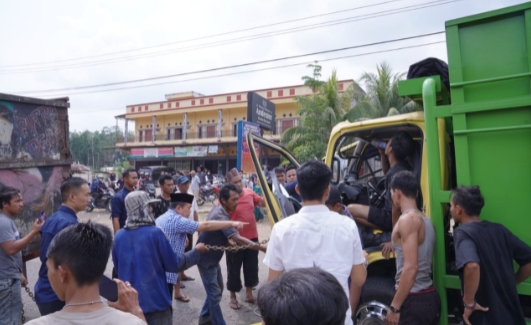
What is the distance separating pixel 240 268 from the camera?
4.86 meters

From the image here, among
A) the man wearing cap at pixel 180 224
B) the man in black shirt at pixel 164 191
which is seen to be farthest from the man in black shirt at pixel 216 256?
the man in black shirt at pixel 164 191

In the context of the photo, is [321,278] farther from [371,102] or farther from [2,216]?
[371,102]

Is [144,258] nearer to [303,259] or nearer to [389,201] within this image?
[303,259]

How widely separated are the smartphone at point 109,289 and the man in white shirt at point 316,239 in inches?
31.8

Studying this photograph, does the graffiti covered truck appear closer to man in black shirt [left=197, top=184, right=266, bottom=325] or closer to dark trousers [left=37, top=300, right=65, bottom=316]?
dark trousers [left=37, top=300, right=65, bottom=316]

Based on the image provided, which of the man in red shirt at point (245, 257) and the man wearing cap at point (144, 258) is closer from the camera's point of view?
the man wearing cap at point (144, 258)

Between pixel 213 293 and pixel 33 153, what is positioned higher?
pixel 33 153

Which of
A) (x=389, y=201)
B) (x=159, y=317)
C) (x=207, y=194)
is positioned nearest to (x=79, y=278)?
(x=159, y=317)

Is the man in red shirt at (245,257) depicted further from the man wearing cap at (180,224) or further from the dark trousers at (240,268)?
the man wearing cap at (180,224)

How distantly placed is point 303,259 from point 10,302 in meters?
2.79

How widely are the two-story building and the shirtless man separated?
2317 centimetres

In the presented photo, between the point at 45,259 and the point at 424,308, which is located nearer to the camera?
the point at 424,308

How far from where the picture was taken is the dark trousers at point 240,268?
4812 millimetres

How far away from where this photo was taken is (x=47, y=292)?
2686mm
